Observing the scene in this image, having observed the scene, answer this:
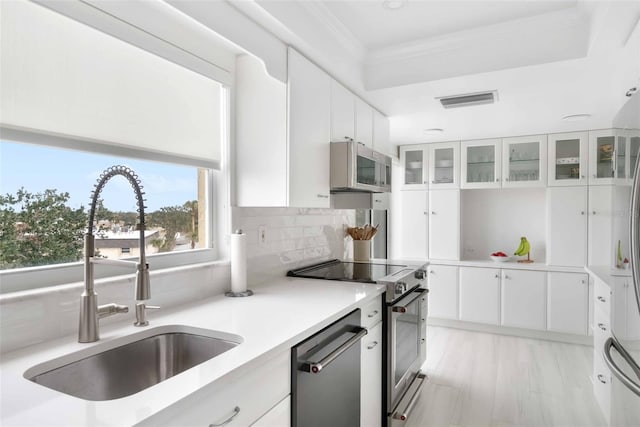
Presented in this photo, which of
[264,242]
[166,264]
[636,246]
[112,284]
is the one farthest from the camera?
[264,242]

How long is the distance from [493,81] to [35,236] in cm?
258

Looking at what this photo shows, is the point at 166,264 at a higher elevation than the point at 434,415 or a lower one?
higher

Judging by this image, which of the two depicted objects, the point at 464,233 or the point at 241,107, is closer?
the point at 241,107

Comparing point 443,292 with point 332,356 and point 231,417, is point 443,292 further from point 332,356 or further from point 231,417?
point 231,417

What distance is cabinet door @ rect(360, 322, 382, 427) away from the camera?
6.29ft

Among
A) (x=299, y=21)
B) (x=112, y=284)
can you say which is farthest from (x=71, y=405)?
(x=299, y=21)

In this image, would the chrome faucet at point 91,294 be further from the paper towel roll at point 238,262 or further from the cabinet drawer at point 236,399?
the paper towel roll at point 238,262

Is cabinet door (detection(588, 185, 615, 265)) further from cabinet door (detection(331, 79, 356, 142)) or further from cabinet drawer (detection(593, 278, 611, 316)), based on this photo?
cabinet door (detection(331, 79, 356, 142))

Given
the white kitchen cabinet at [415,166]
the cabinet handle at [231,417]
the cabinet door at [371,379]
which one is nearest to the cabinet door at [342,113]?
the cabinet door at [371,379]

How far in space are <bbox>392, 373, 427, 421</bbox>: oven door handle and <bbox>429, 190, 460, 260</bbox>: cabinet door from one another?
1.81 m

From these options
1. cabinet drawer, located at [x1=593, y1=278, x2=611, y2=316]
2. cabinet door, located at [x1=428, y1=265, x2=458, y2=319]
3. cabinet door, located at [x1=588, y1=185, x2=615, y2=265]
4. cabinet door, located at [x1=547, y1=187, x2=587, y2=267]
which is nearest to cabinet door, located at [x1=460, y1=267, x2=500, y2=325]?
cabinet door, located at [x1=428, y1=265, x2=458, y2=319]

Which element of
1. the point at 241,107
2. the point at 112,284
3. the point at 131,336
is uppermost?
the point at 241,107

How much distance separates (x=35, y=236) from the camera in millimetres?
1313

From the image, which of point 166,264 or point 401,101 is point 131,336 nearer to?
point 166,264
